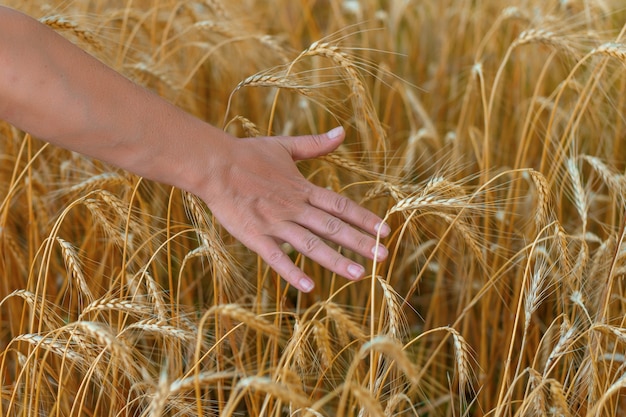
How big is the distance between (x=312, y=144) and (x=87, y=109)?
14.7 inches

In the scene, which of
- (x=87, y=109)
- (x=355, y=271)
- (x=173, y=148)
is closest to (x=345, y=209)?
(x=355, y=271)

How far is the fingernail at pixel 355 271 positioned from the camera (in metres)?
1.11

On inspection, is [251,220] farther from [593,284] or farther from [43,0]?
[43,0]

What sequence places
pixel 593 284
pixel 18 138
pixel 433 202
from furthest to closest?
pixel 18 138 → pixel 593 284 → pixel 433 202

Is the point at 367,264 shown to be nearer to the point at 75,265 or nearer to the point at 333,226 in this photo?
the point at 333,226

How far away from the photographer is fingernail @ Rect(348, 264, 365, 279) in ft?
3.64

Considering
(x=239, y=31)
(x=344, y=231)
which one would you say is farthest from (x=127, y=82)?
(x=239, y=31)

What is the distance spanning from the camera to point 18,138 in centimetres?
160

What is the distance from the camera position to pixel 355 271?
111 centimetres

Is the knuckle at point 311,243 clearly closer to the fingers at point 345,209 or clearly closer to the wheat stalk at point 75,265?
the fingers at point 345,209

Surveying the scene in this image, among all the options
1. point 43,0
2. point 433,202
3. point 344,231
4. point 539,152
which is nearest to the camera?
point 433,202

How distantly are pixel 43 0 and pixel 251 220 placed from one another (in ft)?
3.36

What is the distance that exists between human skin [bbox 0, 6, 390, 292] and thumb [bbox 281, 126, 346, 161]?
1.1 inches

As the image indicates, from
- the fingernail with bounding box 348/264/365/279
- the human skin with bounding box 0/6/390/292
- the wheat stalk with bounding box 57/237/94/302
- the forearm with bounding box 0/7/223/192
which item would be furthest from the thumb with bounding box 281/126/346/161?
the wheat stalk with bounding box 57/237/94/302
